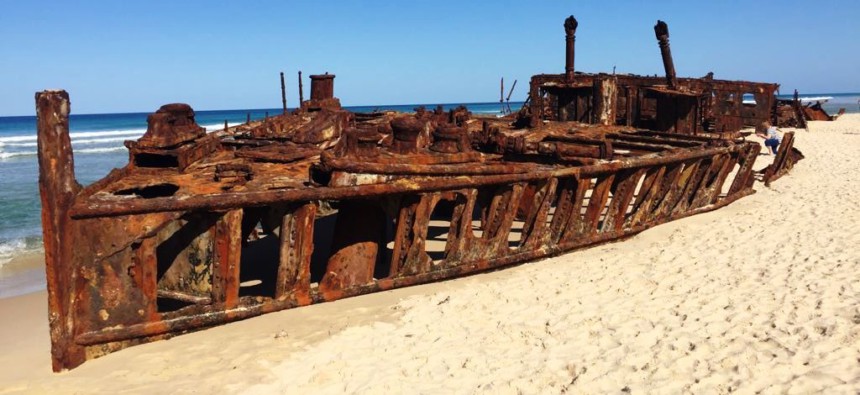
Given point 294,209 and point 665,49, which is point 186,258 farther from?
point 665,49

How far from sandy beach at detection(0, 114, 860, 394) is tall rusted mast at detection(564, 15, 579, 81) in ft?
37.4

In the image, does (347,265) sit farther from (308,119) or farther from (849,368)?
(308,119)

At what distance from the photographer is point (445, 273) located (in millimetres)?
6414

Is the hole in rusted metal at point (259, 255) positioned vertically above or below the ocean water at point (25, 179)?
above

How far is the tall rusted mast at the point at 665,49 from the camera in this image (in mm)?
17198

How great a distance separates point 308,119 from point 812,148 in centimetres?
2195

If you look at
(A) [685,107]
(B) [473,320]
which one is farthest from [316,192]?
(A) [685,107]

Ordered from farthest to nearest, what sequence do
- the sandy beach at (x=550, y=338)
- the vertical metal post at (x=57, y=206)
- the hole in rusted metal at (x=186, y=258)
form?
the hole in rusted metal at (x=186, y=258) → the vertical metal post at (x=57, y=206) → the sandy beach at (x=550, y=338)

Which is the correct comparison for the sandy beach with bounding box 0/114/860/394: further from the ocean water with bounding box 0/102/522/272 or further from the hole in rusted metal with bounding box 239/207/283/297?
the ocean water with bounding box 0/102/522/272

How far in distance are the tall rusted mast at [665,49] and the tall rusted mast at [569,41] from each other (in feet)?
7.70

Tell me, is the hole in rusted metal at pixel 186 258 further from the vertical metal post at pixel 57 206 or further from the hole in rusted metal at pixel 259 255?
the vertical metal post at pixel 57 206

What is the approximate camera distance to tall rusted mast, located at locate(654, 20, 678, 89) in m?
17.2

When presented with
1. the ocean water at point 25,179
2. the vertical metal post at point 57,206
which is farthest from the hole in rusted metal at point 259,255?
the ocean water at point 25,179

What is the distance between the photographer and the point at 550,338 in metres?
4.96
